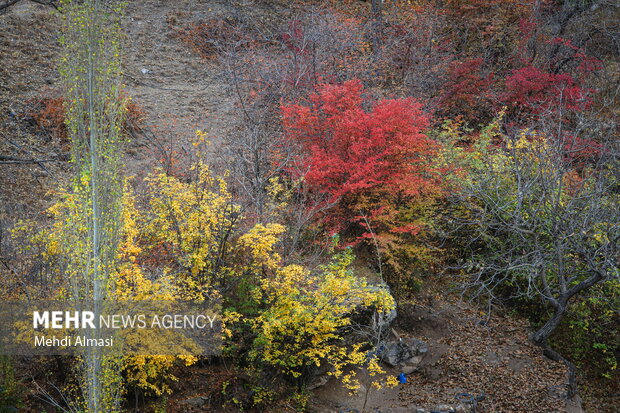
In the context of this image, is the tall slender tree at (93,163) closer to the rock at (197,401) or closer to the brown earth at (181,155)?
the brown earth at (181,155)

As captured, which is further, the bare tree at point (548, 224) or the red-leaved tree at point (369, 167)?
the red-leaved tree at point (369, 167)

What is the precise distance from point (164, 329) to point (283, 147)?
6.51m

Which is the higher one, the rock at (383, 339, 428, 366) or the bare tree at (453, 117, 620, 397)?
the bare tree at (453, 117, 620, 397)

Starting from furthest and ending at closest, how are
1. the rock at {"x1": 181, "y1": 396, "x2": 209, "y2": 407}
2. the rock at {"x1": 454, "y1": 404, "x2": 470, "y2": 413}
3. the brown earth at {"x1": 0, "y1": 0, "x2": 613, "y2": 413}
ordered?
the brown earth at {"x1": 0, "y1": 0, "x2": 613, "y2": 413} < the rock at {"x1": 454, "y1": 404, "x2": 470, "y2": 413} < the rock at {"x1": 181, "y1": 396, "x2": 209, "y2": 407}

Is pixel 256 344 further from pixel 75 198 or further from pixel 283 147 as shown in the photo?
pixel 283 147

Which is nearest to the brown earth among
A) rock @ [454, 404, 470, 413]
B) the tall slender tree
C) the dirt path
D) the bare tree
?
the dirt path

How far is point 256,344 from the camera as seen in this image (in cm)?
853

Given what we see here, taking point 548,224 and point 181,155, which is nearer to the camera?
point 548,224

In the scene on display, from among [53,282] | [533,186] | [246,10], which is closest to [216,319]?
[53,282]

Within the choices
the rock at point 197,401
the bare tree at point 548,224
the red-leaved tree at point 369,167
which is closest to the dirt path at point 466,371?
the bare tree at point 548,224

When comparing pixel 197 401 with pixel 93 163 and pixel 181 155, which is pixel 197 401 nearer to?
pixel 93 163

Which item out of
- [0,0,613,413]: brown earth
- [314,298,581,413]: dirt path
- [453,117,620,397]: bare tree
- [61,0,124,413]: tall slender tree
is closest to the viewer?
[61,0,124,413]: tall slender tree

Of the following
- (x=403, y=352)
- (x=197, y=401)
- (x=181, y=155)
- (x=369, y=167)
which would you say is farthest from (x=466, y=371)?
(x=181, y=155)

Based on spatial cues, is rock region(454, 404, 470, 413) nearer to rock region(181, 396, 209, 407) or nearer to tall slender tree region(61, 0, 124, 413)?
rock region(181, 396, 209, 407)
